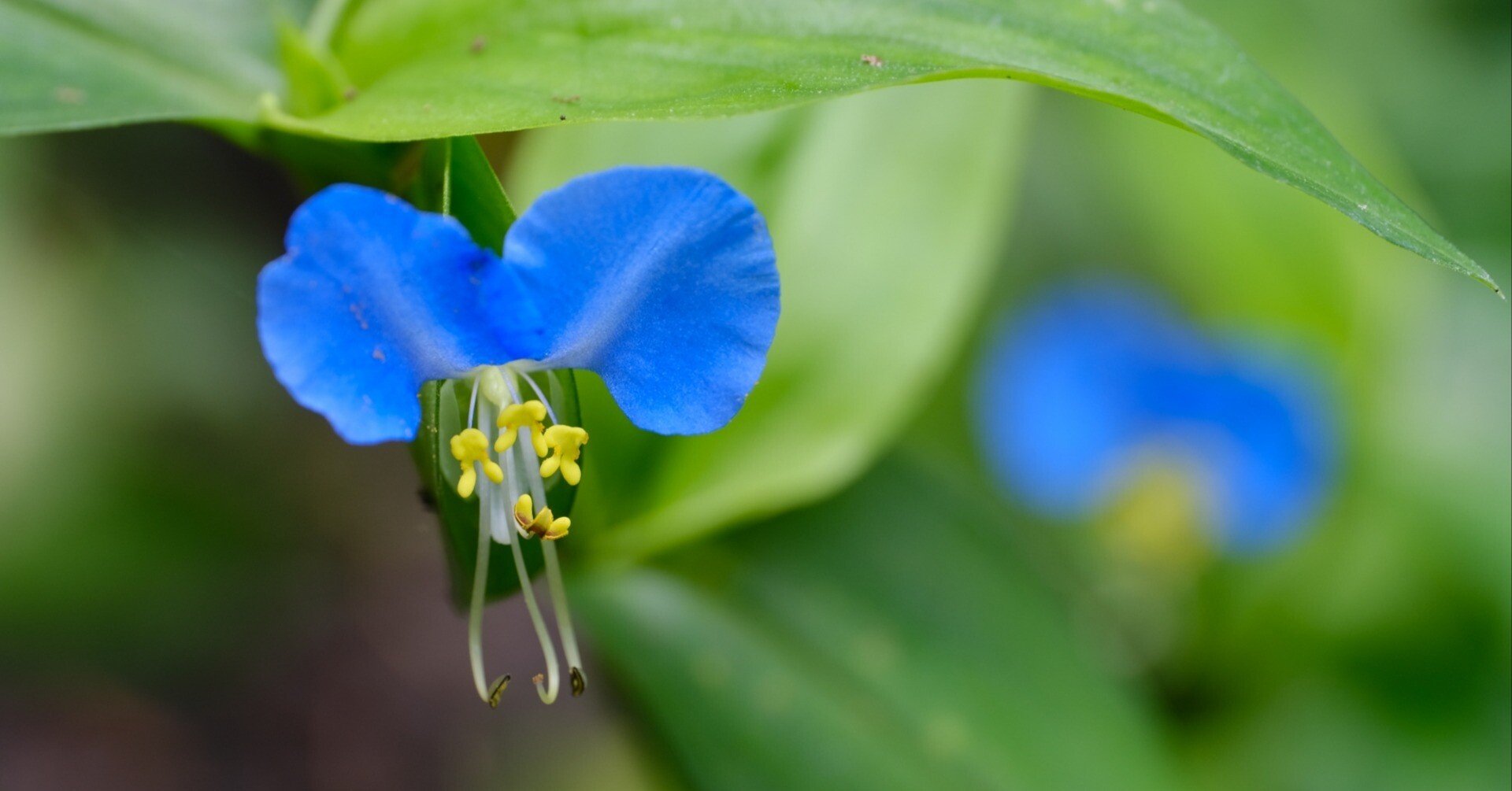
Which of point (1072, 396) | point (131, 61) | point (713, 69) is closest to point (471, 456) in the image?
point (713, 69)

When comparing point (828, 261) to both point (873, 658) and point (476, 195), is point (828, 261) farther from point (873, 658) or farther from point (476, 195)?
point (476, 195)

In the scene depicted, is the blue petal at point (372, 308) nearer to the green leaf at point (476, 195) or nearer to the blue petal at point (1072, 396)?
the green leaf at point (476, 195)

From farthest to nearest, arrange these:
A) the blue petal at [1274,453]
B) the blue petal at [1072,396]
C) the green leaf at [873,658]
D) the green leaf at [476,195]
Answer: the blue petal at [1072,396] → the blue petal at [1274,453] → the green leaf at [873,658] → the green leaf at [476,195]

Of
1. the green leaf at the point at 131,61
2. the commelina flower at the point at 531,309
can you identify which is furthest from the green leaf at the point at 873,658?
the green leaf at the point at 131,61

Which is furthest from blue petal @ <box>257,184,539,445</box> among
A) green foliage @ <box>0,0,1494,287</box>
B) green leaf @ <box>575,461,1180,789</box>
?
green leaf @ <box>575,461,1180,789</box>

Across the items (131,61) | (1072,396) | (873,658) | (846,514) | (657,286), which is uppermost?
(131,61)

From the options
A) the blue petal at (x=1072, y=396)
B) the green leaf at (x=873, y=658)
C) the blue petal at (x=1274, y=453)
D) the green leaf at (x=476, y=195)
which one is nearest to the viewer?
the green leaf at (x=476, y=195)

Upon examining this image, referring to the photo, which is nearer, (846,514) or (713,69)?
(713,69)

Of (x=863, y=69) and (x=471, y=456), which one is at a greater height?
(x=863, y=69)

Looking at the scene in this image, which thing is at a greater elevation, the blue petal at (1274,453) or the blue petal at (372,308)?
the blue petal at (372,308)
